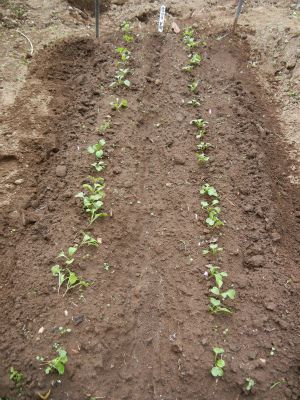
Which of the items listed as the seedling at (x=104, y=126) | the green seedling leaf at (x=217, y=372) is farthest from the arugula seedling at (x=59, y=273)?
the seedling at (x=104, y=126)

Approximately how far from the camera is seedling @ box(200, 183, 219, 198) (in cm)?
390

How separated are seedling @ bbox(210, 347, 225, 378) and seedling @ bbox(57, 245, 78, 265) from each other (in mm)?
1426

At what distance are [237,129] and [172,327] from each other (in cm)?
273

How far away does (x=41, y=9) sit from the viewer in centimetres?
636

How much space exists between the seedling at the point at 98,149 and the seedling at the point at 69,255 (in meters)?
1.20

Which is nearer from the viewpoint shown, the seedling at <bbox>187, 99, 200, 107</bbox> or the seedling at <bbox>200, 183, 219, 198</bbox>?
the seedling at <bbox>200, 183, 219, 198</bbox>

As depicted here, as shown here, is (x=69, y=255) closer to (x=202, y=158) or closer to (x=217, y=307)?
(x=217, y=307)

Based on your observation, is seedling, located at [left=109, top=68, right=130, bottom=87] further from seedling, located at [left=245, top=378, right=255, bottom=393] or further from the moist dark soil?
seedling, located at [left=245, top=378, right=255, bottom=393]

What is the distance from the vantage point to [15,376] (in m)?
2.66

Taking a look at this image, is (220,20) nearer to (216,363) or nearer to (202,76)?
(202,76)

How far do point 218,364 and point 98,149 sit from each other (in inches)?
101

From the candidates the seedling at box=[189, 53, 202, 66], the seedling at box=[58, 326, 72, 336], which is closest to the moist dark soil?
the seedling at box=[58, 326, 72, 336]

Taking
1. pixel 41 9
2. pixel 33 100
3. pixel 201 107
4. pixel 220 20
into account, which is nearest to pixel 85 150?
pixel 33 100

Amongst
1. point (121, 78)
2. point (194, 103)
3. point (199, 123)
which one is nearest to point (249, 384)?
point (199, 123)
